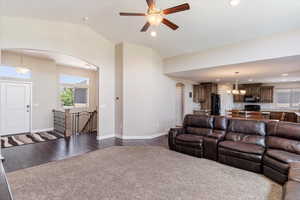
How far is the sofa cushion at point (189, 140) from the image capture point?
398cm

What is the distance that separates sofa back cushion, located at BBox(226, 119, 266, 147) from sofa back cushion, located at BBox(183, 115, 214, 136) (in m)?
0.49

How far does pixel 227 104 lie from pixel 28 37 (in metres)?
9.91

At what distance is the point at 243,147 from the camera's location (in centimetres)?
331

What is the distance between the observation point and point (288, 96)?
29.0 feet

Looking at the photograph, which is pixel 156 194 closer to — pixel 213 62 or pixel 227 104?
pixel 213 62

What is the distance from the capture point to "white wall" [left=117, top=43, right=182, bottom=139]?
5.71m

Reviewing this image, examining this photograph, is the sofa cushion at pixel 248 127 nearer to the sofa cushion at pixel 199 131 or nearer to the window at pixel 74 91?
the sofa cushion at pixel 199 131

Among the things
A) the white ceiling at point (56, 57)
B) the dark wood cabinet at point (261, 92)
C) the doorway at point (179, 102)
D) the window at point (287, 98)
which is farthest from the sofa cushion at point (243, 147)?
the window at point (287, 98)

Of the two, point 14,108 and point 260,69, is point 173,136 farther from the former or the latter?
point 14,108

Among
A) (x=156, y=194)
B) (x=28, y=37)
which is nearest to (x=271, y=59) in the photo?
(x=156, y=194)

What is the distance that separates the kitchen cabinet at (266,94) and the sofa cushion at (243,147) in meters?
7.16

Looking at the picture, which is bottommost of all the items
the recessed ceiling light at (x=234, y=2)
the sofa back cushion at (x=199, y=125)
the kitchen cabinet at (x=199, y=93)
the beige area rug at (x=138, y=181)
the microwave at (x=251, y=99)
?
the beige area rug at (x=138, y=181)

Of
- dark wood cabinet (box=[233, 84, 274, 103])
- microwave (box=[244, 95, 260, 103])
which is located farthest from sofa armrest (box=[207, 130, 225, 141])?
dark wood cabinet (box=[233, 84, 274, 103])

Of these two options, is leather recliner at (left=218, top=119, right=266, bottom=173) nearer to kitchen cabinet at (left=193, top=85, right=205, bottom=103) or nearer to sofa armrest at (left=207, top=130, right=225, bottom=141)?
sofa armrest at (left=207, top=130, right=225, bottom=141)
